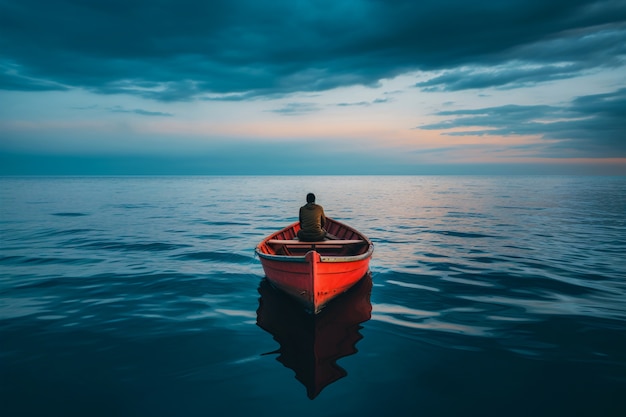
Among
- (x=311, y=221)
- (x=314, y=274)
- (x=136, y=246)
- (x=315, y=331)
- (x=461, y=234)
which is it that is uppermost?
(x=311, y=221)

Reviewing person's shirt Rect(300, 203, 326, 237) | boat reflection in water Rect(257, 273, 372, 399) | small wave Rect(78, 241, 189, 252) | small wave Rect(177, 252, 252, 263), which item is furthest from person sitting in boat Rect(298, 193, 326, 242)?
small wave Rect(78, 241, 189, 252)

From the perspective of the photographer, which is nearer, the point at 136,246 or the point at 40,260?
the point at 40,260

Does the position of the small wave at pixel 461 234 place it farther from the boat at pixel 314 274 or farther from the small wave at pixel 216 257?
the small wave at pixel 216 257

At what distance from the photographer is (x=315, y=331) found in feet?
26.5

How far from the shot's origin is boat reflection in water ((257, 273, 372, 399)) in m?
6.43

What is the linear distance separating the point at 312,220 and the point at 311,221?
6cm

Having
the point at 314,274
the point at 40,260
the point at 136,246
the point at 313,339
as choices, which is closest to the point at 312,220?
the point at 314,274

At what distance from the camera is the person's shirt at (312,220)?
12383 mm

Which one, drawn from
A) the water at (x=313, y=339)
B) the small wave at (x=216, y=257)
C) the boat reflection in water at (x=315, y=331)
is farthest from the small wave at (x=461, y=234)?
the small wave at (x=216, y=257)

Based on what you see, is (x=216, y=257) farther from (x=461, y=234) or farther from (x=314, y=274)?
(x=461, y=234)

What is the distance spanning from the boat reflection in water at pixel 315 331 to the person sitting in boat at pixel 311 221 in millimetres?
2449

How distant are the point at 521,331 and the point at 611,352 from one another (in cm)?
156

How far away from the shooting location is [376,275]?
1312cm

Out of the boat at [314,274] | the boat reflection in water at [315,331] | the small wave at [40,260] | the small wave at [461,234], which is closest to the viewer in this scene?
the boat reflection in water at [315,331]
